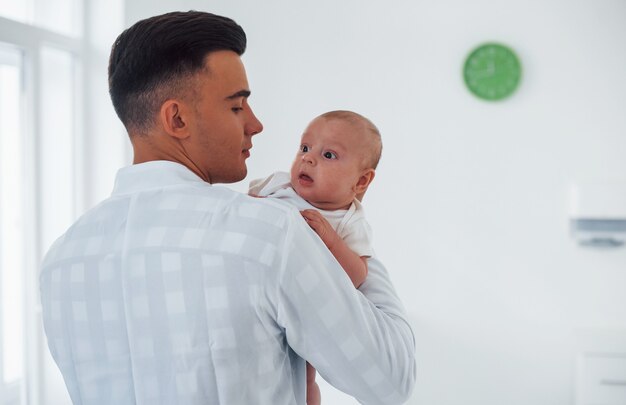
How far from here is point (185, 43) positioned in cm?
88

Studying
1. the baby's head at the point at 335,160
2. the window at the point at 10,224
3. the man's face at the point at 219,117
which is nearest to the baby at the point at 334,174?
the baby's head at the point at 335,160

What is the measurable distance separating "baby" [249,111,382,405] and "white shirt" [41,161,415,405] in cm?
38

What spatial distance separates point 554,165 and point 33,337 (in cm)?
237

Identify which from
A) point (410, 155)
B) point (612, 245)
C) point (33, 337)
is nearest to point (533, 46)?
point (410, 155)

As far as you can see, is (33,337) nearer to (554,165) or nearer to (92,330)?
(92,330)

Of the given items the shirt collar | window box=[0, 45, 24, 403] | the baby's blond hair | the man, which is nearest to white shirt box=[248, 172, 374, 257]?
the baby's blond hair

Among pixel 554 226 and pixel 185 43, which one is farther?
pixel 554 226

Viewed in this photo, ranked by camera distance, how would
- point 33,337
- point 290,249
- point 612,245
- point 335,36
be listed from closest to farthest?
point 290,249 < point 33,337 < point 612,245 < point 335,36

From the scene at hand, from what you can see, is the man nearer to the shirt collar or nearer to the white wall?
the shirt collar

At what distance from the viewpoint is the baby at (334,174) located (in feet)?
4.25

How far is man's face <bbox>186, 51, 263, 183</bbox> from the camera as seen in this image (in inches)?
35.3

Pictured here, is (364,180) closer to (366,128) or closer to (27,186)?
(366,128)

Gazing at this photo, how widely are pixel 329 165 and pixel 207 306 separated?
61 cm

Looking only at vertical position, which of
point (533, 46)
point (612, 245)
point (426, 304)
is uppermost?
point (533, 46)
